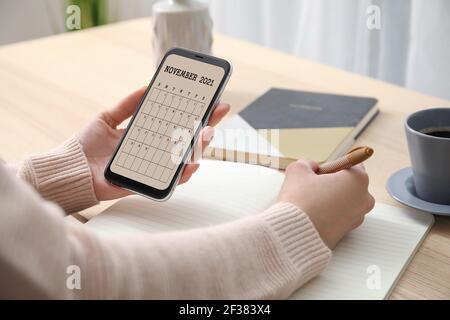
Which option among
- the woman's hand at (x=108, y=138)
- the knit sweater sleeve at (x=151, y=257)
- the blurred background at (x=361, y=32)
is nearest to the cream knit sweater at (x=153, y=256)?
the knit sweater sleeve at (x=151, y=257)

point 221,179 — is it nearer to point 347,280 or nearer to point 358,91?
point 347,280

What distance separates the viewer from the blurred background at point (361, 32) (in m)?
1.24

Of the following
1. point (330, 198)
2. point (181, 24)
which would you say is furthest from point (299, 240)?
point (181, 24)

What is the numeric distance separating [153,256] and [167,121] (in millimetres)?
223

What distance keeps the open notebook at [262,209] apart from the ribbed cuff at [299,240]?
19 mm

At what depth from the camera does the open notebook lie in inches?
21.5

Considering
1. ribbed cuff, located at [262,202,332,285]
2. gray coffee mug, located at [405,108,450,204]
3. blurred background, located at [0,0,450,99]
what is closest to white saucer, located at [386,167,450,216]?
gray coffee mug, located at [405,108,450,204]

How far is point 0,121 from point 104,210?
344mm

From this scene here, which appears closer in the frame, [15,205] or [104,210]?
[15,205]

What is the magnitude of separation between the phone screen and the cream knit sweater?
0.14 meters

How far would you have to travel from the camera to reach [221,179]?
0.71 m

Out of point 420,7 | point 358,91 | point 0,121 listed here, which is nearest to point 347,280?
point 358,91

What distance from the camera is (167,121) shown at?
675 mm
